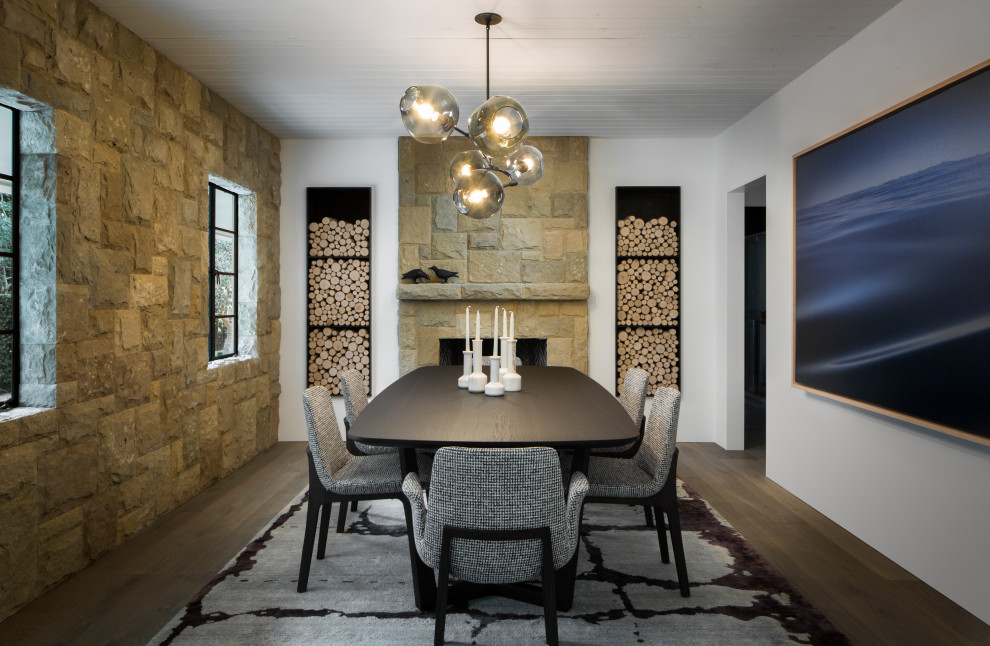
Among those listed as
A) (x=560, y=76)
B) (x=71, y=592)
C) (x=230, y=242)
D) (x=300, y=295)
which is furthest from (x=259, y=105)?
(x=71, y=592)

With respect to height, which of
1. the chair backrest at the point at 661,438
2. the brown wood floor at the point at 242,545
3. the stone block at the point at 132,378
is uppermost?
the stone block at the point at 132,378

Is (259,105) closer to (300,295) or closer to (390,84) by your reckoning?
(390,84)

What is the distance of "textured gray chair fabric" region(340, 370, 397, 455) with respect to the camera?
2.96m

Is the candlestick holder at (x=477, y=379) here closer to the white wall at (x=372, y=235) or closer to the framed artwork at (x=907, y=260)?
the framed artwork at (x=907, y=260)

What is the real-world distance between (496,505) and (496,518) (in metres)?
→ 0.04

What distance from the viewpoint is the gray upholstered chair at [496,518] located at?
179 cm

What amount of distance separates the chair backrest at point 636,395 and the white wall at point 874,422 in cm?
107

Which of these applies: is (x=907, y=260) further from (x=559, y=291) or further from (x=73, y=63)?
(x=73, y=63)

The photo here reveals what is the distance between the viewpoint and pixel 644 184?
5219mm

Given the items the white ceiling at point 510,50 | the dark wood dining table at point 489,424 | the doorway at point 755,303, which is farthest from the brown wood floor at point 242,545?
the doorway at point 755,303

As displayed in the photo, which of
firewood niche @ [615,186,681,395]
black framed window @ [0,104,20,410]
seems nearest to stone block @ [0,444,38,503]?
black framed window @ [0,104,20,410]

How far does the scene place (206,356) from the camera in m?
3.91

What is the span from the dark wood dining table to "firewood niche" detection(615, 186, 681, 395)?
2.27 meters

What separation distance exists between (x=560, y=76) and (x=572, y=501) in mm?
2721
